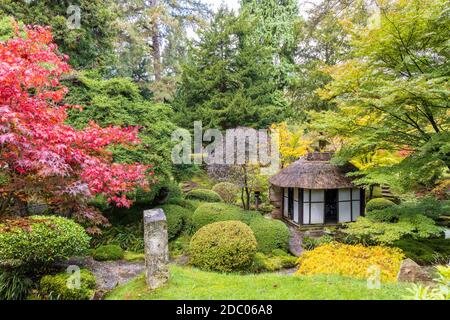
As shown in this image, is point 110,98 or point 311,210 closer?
point 110,98

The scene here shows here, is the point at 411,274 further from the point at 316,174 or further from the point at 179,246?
the point at 179,246

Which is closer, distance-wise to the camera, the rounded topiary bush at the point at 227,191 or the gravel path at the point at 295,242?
the gravel path at the point at 295,242

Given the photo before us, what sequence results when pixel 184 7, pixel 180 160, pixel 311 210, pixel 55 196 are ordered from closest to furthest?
pixel 55 196 < pixel 180 160 < pixel 311 210 < pixel 184 7

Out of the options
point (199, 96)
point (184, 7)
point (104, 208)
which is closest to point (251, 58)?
point (199, 96)

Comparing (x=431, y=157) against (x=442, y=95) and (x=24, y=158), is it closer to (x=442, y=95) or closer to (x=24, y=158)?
(x=442, y=95)

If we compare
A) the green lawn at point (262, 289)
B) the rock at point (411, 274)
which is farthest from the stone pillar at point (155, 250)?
the rock at point (411, 274)

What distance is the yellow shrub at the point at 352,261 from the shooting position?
691 cm

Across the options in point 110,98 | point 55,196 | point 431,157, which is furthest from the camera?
point 110,98

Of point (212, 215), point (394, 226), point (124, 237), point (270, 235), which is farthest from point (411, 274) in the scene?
point (124, 237)

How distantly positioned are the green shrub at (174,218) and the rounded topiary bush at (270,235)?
2.70m

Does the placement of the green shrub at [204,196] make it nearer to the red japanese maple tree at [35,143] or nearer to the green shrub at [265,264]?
the green shrub at [265,264]

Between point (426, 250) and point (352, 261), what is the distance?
3.43 metres
